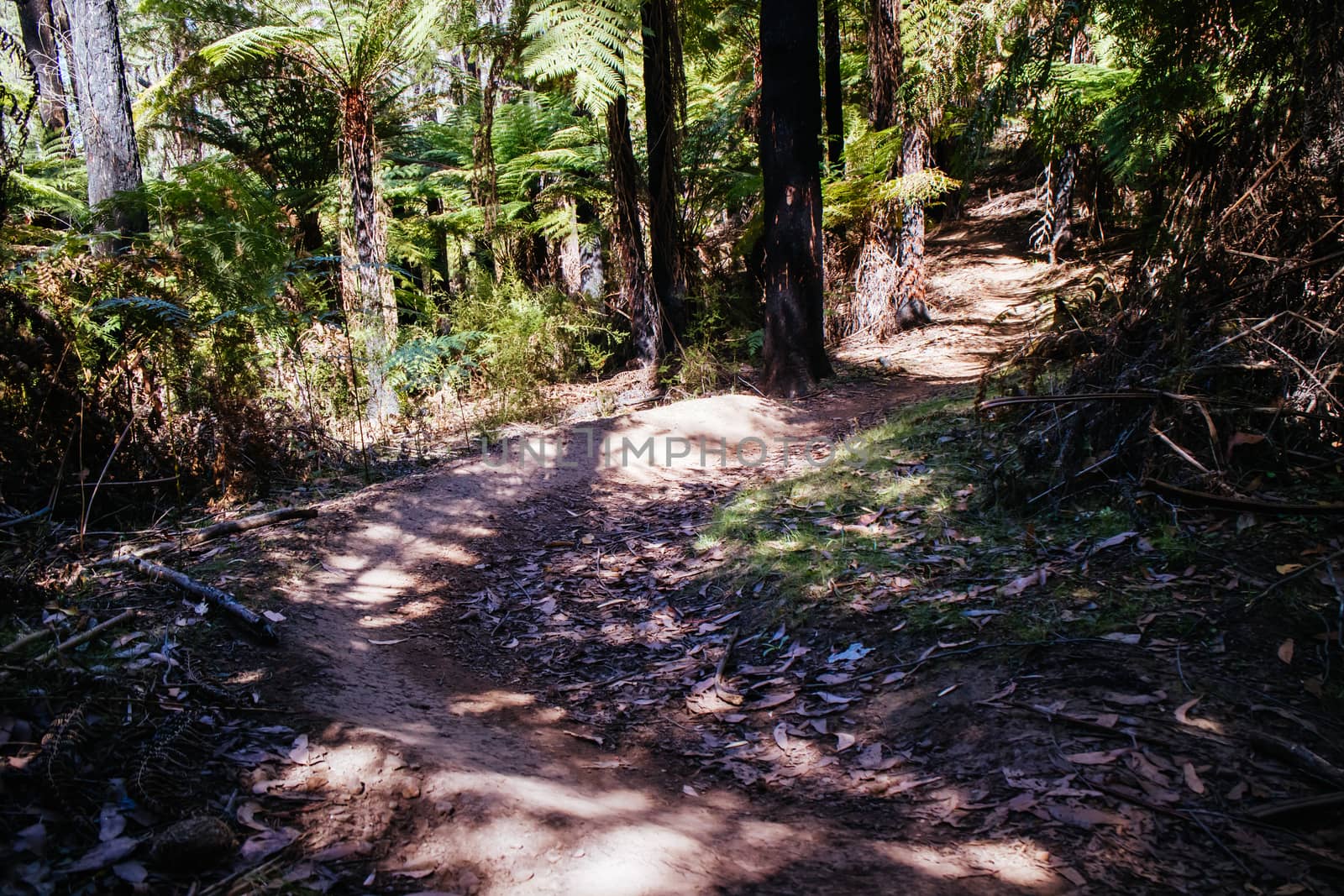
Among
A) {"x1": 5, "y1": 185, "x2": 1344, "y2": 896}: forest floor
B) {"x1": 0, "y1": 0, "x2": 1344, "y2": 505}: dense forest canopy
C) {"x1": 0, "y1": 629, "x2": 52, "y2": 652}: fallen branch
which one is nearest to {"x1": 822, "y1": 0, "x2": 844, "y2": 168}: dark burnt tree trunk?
{"x1": 0, "y1": 0, "x2": 1344, "y2": 505}: dense forest canopy

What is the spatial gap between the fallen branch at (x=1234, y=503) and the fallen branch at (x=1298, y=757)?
3.41 feet

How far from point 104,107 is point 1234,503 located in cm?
1003

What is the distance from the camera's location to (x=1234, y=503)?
10.3 ft

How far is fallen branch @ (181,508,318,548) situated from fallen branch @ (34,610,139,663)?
3.62 ft

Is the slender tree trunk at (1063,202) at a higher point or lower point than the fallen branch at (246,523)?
higher

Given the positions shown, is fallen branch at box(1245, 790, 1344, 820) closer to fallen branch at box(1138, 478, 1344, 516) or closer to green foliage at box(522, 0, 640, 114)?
fallen branch at box(1138, 478, 1344, 516)

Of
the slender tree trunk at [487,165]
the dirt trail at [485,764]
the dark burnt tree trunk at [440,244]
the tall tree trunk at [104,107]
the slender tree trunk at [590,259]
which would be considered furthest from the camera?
the slender tree trunk at [590,259]

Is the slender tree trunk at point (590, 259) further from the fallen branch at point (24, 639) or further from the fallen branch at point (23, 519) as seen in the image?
the fallen branch at point (24, 639)

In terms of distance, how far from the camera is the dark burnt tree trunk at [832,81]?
417 inches

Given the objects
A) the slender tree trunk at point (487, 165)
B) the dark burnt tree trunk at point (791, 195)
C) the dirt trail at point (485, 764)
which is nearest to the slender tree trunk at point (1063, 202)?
the dark burnt tree trunk at point (791, 195)

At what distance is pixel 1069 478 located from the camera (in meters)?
3.90

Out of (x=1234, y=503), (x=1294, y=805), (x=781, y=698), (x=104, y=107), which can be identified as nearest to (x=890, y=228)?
(x=1234, y=503)

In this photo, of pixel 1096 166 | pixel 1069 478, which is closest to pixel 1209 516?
pixel 1069 478

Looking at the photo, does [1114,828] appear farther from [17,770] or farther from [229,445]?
[229,445]
